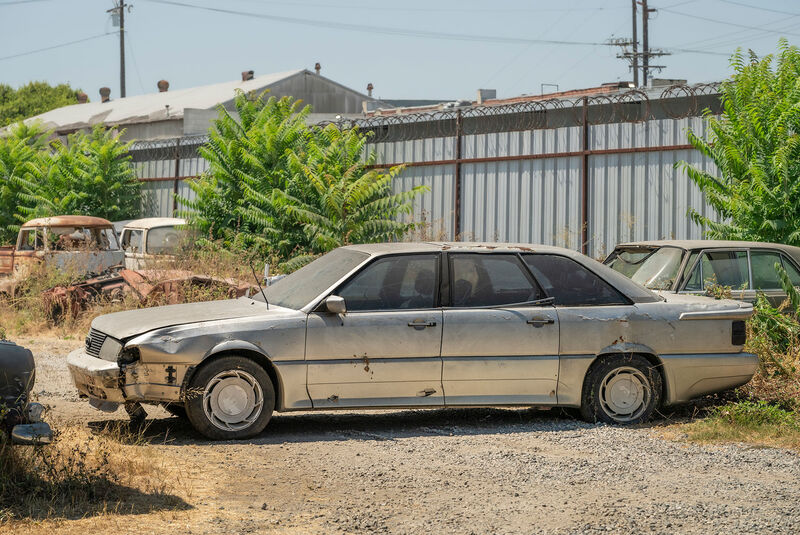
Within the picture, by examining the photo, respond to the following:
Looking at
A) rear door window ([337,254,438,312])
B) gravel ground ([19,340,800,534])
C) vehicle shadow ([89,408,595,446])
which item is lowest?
gravel ground ([19,340,800,534])

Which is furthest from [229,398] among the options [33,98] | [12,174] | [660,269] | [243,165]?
[33,98]

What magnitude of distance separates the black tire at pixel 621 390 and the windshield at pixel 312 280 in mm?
2320

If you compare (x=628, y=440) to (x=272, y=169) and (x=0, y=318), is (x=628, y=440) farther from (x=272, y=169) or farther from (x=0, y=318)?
(x=272, y=169)

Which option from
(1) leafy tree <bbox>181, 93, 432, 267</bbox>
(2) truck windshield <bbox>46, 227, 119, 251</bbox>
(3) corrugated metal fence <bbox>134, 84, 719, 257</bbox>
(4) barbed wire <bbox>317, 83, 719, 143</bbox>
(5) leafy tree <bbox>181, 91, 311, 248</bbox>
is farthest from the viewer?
(5) leafy tree <bbox>181, 91, 311, 248</bbox>

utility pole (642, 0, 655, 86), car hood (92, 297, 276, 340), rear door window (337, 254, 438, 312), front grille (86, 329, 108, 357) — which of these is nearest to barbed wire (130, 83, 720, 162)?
rear door window (337, 254, 438, 312)

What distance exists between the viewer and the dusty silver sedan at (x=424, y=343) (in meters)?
7.94

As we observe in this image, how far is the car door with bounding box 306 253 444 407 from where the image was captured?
8.22 metres

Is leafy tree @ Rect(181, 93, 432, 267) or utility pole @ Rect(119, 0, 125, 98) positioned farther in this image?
utility pole @ Rect(119, 0, 125, 98)

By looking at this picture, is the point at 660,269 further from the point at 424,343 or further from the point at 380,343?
the point at 380,343

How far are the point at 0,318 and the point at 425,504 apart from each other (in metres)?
11.5

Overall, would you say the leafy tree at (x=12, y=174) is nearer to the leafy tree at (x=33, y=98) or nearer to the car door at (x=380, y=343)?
the car door at (x=380, y=343)

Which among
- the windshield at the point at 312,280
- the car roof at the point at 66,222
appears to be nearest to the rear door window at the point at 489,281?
the windshield at the point at 312,280

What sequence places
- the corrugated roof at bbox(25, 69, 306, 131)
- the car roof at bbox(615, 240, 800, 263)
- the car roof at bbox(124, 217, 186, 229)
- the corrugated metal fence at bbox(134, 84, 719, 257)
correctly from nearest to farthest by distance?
the car roof at bbox(615, 240, 800, 263) < the corrugated metal fence at bbox(134, 84, 719, 257) < the car roof at bbox(124, 217, 186, 229) < the corrugated roof at bbox(25, 69, 306, 131)

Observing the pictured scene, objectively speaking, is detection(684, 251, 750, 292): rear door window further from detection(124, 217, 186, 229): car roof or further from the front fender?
detection(124, 217, 186, 229): car roof
